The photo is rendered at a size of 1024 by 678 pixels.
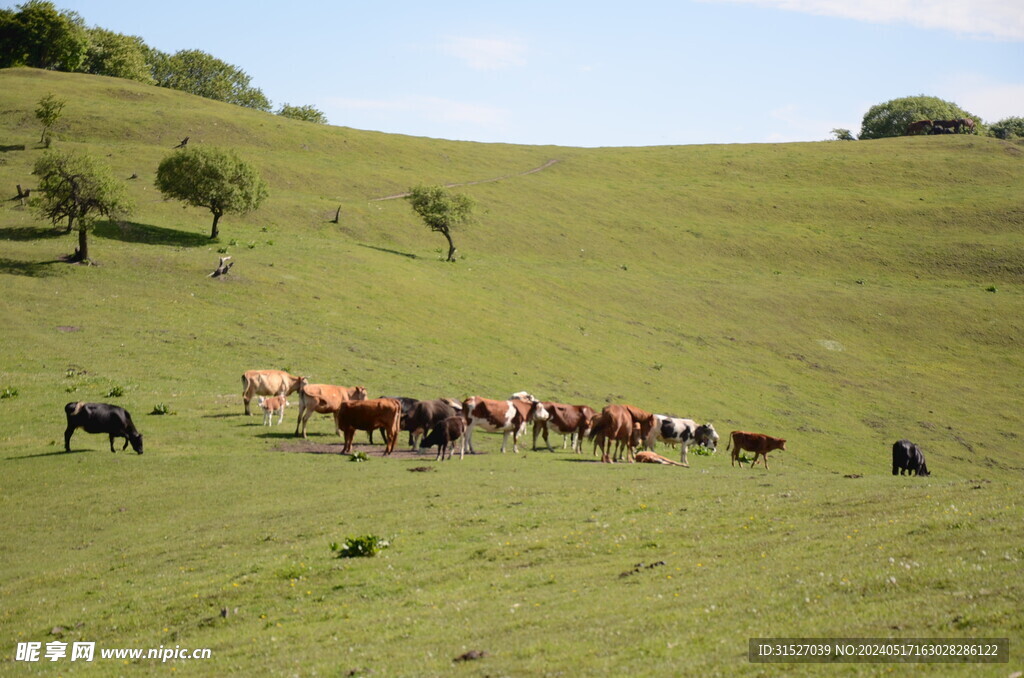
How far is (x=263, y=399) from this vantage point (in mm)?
33781

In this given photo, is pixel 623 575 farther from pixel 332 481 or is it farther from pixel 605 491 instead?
pixel 332 481

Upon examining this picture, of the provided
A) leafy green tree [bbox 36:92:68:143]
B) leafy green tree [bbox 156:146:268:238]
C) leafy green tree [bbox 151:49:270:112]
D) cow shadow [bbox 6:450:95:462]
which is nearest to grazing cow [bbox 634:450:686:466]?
cow shadow [bbox 6:450:95:462]

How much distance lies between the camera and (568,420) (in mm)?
32500

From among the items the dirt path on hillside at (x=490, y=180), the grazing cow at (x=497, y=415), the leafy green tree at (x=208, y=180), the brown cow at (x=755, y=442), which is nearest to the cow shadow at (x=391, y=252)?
the leafy green tree at (x=208, y=180)

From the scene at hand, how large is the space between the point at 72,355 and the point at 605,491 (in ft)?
91.6

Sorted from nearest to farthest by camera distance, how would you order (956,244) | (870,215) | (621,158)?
(956,244), (870,215), (621,158)

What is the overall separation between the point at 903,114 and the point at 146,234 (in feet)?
513

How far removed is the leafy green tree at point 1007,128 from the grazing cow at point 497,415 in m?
165

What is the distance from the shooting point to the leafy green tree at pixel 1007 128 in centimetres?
16750

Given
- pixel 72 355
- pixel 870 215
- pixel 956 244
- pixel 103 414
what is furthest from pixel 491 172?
pixel 103 414

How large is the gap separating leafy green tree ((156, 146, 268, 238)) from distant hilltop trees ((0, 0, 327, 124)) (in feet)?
211

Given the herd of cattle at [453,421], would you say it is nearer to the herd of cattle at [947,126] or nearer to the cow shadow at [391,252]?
the cow shadow at [391,252]

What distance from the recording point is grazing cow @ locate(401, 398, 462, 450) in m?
30.5

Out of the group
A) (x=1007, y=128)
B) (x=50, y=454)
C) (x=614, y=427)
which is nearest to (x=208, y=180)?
(x=50, y=454)
